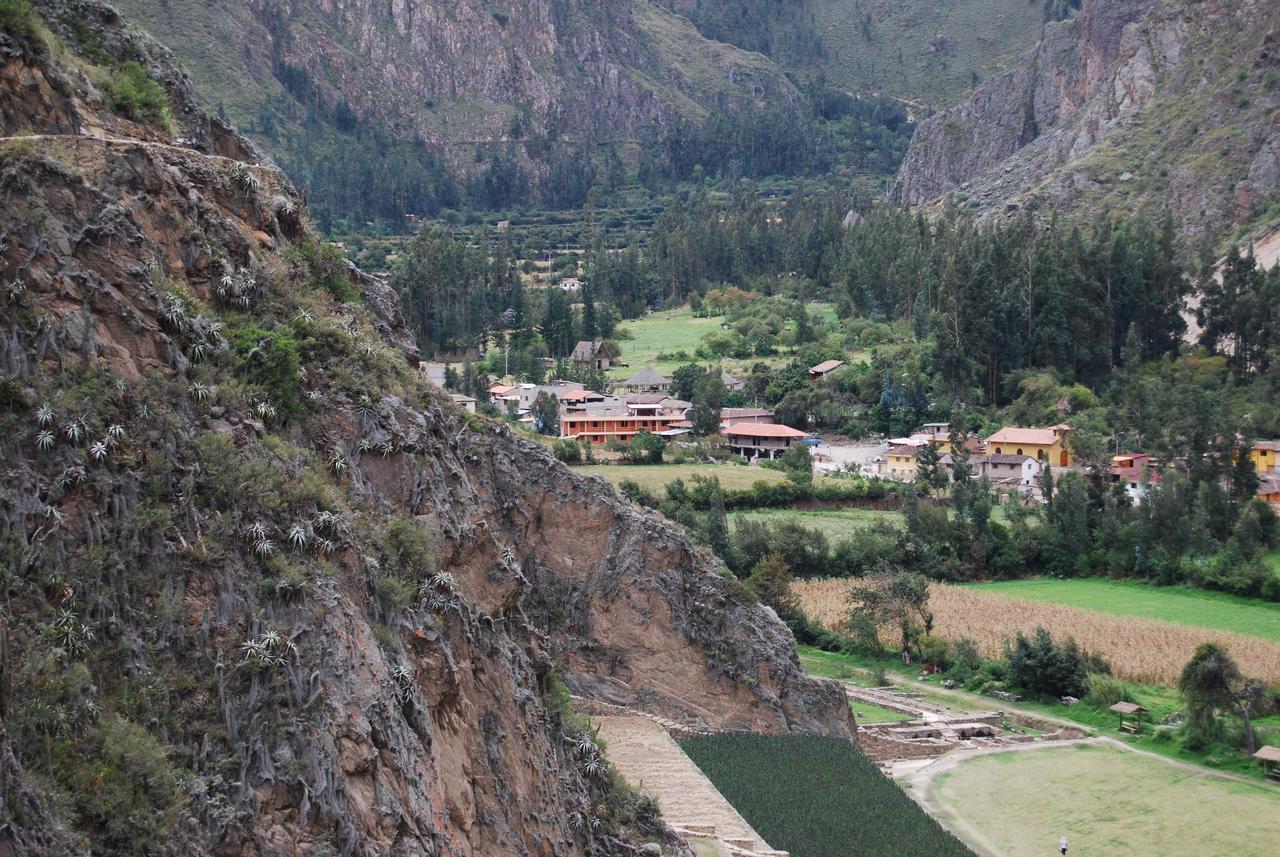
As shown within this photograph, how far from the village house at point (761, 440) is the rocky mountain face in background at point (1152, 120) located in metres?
44.2

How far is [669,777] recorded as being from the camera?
26.1 m

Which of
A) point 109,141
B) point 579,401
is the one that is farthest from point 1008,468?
point 109,141

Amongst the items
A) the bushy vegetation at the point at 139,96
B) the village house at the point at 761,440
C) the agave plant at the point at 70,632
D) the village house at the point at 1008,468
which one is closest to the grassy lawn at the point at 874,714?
the bushy vegetation at the point at 139,96

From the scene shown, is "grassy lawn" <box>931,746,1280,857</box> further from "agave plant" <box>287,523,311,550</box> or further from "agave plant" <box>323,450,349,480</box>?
"agave plant" <box>287,523,311,550</box>

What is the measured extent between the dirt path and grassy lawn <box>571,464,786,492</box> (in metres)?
33.1

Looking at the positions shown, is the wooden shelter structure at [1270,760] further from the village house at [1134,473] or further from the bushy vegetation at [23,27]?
the bushy vegetation at [23,27]

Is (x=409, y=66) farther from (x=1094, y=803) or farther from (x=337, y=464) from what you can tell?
(x=337, y=464)

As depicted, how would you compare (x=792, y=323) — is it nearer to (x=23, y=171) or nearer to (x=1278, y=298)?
(x=1278, y=298)

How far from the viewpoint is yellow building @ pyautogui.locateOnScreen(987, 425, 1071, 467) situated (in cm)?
7175

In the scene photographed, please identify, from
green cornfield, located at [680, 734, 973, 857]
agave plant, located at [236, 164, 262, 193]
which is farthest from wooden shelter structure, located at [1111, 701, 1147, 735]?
agave plant, located at [236, 164, 262, 193]

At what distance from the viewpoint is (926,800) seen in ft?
113

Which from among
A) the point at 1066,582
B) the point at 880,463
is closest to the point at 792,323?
the point at 880,463

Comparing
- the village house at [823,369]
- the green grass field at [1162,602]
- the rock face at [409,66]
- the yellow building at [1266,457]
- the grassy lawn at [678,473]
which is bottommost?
the green grass field at [1162,602]

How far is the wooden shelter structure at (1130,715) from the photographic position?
4153cm
